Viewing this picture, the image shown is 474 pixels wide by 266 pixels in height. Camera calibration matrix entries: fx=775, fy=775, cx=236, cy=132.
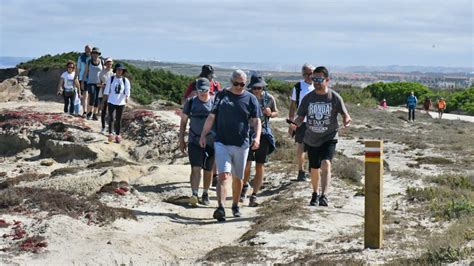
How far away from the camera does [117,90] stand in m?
14.9

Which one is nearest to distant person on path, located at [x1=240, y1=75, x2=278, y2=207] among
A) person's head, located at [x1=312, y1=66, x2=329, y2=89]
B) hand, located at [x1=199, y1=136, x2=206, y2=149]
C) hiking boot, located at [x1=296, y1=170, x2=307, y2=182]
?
person's head, located at [x1=312, y1=66, x2=329, y2=89]

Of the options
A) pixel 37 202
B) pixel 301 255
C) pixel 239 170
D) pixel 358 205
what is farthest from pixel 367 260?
pixel 37 202

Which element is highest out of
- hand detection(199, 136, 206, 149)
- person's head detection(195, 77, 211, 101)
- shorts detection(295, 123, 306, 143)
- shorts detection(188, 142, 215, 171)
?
person's head detection(195, 77, 211, 101)

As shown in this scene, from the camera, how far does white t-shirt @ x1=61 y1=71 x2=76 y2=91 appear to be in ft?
Result: 61.1

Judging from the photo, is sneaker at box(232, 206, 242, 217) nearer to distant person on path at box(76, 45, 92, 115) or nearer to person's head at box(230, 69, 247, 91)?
person's head at box(230, 69, 247, 91)

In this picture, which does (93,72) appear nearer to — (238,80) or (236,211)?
(236,211)

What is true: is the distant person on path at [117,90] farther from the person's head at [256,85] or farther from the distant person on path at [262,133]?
the person's head at [256,85]

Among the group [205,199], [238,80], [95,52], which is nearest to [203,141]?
[238,80]

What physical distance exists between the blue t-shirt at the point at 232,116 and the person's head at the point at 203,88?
37.8 inches

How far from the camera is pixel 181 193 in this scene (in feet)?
37.7

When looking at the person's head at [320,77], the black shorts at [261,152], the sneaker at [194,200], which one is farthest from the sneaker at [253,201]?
the person's head at [320,77]

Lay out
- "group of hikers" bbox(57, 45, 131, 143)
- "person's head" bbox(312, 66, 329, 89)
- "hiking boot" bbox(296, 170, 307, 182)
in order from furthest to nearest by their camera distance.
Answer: "group of hikers" bbox(57, 45, 131, 143) → "hiking boot" bbox(296, 170, 307, 182) → "person's head" bbox(312, 66, 329, 89)

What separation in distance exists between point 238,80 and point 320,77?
45.2 inches

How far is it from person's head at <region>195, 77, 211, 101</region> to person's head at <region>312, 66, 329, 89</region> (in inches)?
59.0
